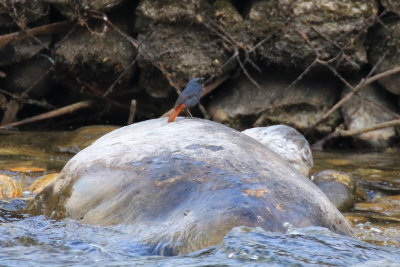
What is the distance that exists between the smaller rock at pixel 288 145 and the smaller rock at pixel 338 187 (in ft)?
0.50

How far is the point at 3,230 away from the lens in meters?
3.55

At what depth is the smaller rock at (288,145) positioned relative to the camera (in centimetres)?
558

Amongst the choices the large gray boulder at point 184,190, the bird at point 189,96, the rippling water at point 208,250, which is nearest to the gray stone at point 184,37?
the bird at point 189,96

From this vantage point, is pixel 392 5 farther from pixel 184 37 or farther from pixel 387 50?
pixel 184 37

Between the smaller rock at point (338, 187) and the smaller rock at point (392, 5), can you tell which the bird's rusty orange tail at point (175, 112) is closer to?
the smaller rock at point (338, 187)

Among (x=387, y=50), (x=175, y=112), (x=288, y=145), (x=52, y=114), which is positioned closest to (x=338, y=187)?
(x=288, y=145)

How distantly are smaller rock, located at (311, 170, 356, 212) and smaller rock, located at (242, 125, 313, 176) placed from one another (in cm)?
15

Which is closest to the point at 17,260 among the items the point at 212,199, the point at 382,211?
the point at 212,199

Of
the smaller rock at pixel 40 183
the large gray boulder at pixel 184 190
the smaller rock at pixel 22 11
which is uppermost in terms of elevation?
the smaller rock at pixel 22 11

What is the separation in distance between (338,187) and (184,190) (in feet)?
7.74

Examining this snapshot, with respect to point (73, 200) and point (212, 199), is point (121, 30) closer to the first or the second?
point (73, 200)

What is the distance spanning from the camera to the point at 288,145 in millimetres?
5617

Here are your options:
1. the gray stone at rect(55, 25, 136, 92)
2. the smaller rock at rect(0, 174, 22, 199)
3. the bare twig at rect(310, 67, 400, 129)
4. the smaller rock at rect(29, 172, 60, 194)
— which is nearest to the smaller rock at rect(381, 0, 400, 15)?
the bare twig at rect(310, 67, 400, 129)

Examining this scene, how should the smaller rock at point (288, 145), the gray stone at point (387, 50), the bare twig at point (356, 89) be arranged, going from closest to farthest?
the smaller rock at point (288, 145) → the bare twig at point (356, 89) → the gray stone at point (387, 50)
